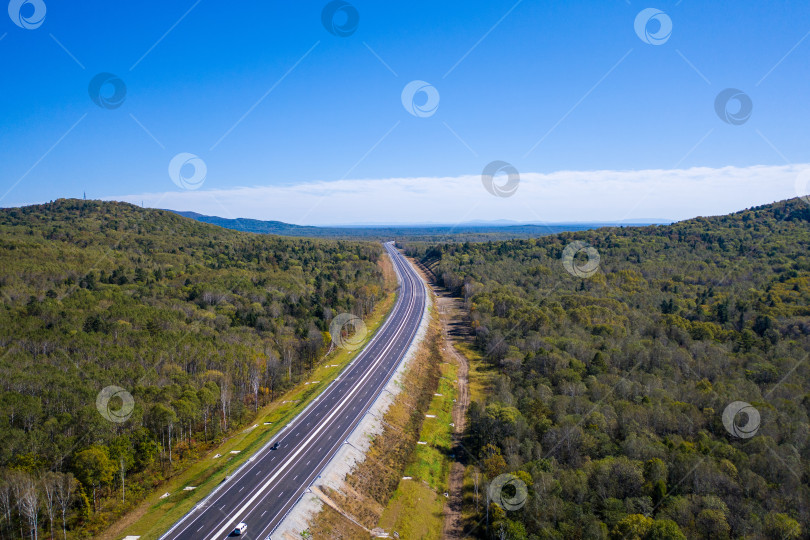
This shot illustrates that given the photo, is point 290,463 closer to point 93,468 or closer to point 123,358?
point 93,468

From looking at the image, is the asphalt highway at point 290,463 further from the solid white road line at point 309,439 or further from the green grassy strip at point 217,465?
the green grassy strip at point 217,465

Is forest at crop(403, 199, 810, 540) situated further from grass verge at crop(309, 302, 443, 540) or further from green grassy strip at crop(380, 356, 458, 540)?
grass verge at crop(309, 302, 443, 540)

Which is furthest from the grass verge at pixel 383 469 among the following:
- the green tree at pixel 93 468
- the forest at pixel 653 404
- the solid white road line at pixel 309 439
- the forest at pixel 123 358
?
the green tree at pixel 93 468

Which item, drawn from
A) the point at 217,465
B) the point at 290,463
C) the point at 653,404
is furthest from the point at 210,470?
the point at 653,404

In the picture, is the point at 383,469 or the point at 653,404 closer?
the point at 383,469

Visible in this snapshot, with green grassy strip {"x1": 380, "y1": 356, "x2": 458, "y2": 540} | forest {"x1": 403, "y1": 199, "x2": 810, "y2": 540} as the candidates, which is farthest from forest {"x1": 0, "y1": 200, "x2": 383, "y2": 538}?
forest {"x1": 403, "y1": 199, "x2": 810, "y2": 540}

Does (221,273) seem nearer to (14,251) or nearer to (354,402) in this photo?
(14,251)
